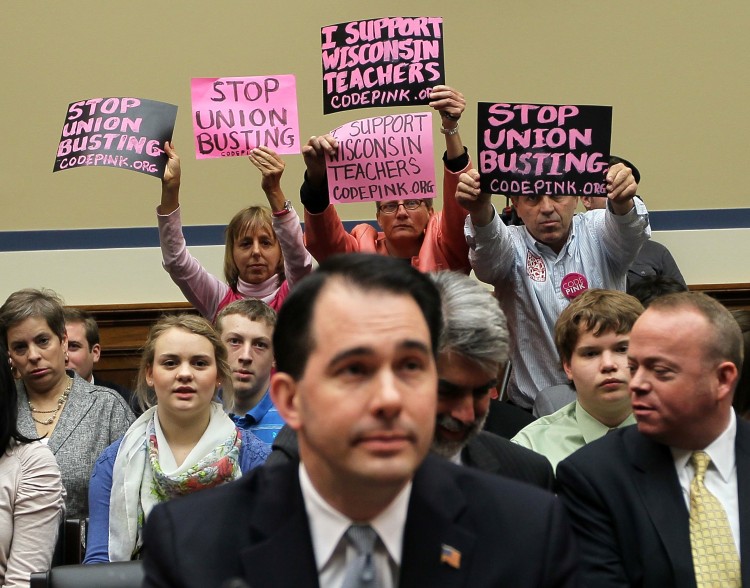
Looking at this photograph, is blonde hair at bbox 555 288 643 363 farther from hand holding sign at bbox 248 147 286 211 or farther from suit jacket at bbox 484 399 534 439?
hand holding sign at bbox 248 147 286 211

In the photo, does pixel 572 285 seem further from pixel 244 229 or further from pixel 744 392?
pixel 244 229

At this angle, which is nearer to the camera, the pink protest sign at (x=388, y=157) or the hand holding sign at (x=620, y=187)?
the hand holding sign at (x=620, y=187)

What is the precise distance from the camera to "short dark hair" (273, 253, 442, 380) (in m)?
1.61

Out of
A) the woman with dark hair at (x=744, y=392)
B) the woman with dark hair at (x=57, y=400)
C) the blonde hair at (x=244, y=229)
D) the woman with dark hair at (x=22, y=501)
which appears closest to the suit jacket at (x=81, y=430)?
the woman with dark hair at (x=57, y=400)

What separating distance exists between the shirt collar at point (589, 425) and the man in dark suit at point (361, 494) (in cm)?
132

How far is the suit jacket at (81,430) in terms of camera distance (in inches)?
150

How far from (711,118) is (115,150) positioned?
3.20 metres

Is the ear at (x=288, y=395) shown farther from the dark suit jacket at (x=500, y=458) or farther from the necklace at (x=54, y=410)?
the necklace at (x=54, y=410)

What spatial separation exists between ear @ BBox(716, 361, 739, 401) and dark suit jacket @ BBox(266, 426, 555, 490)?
0.39m

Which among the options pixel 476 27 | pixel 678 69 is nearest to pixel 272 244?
pixel 476 27

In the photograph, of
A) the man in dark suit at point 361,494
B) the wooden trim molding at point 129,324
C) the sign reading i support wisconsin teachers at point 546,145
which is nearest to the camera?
the man in dark suit at point 361,494

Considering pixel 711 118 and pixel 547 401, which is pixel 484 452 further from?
pixel 711 118

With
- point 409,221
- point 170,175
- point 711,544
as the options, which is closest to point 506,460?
point 711,544

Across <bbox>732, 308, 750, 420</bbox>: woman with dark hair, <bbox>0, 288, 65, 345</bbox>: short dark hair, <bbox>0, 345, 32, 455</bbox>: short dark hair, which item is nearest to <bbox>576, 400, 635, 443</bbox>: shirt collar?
<bbox>732, 308, 750, 420</bbox>: woman with dark hair
